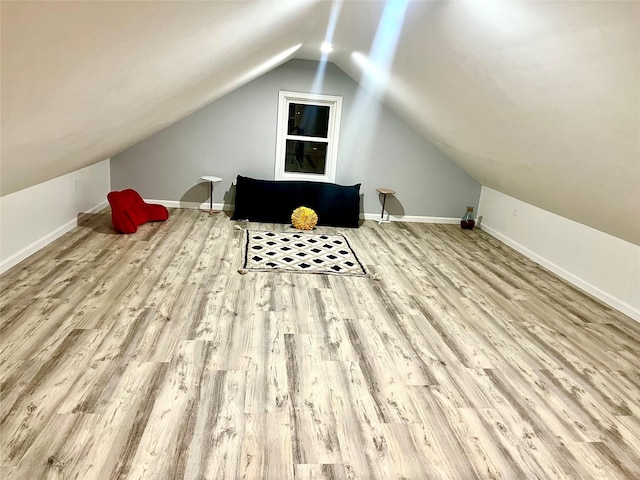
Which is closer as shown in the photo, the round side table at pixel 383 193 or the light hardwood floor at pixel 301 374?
the light hardwood floor at pixel 301 374

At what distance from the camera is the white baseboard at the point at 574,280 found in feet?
13.4

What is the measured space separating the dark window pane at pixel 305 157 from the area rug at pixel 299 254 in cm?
133

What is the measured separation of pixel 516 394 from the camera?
2795mm

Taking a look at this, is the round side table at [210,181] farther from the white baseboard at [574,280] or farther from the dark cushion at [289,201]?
the white baseboard at [574,280]

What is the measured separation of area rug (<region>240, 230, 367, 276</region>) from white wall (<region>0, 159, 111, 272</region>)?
6.15ft

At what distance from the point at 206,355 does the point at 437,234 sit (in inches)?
161

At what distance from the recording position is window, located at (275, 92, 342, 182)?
21.2ft

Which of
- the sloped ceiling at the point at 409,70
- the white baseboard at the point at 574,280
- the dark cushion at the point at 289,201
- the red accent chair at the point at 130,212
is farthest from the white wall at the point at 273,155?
the sloped ceiling at the point at 409,70

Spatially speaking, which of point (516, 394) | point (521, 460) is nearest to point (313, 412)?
point (521, 460)

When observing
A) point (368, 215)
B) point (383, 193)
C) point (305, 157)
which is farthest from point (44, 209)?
point (383, 193)

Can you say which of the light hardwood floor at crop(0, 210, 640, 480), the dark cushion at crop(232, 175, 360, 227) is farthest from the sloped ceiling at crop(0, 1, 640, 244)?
the dark cushion at crop(232, 175, 360, 227)

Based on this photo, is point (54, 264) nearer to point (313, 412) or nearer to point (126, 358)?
point (126, 358)

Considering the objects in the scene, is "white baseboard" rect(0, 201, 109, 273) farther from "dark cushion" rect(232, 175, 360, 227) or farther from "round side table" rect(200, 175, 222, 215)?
"dark cushion" rect(232, 175, 360, 227)

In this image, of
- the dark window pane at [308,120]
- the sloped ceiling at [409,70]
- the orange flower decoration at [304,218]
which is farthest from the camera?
the dark window pane at [308,120]
